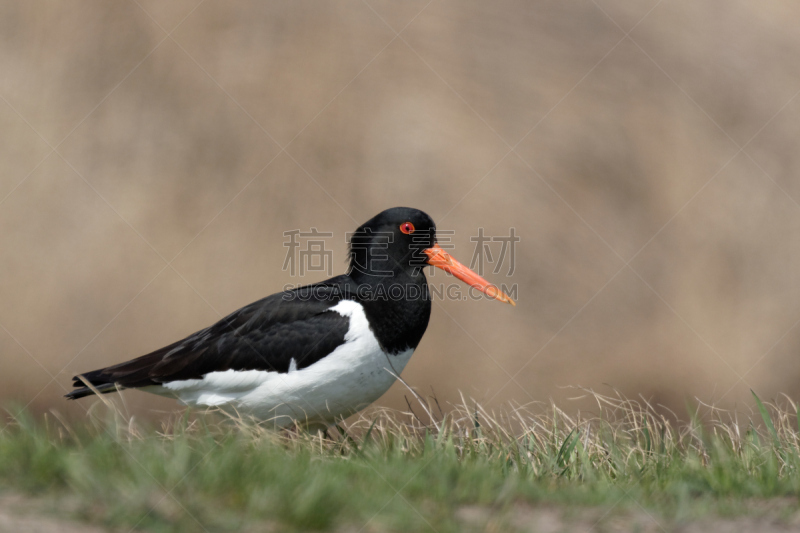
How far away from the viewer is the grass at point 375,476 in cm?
276

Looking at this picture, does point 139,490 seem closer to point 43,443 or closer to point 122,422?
point 43,443

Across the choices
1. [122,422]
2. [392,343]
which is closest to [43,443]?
[122,422]

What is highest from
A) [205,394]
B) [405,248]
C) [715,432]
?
[405,248]

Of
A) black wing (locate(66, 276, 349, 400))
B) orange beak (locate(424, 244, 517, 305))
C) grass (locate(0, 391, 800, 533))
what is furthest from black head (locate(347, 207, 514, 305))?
grass (locate(0, 391, 800, 533))

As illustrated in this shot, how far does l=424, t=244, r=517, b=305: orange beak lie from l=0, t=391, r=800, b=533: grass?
1257 mm

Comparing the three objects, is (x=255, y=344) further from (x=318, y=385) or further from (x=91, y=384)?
(x=91, y=384)

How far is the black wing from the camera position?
465 centimetres

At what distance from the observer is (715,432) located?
4367 mm

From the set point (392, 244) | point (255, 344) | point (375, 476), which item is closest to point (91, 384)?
point (255, 344)

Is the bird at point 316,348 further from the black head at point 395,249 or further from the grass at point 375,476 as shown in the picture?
the grass at point 375,476

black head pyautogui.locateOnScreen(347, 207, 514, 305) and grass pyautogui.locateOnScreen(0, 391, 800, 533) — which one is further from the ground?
black head pyautogui.locateOnScreen(347, 207, 514, 305)

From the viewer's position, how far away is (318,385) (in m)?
4.46

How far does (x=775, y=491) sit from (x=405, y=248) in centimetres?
275

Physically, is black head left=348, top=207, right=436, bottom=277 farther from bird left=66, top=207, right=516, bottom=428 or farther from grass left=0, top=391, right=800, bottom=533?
grass left=0, top=391, right=800, bottom=533
